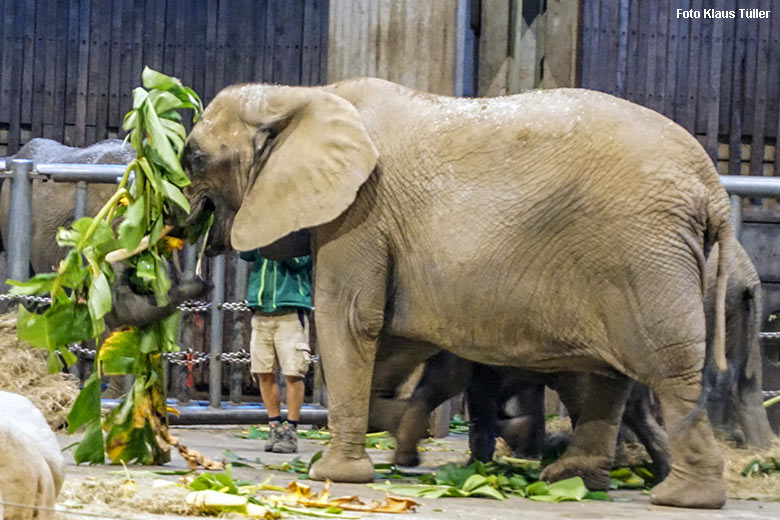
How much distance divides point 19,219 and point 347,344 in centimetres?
264

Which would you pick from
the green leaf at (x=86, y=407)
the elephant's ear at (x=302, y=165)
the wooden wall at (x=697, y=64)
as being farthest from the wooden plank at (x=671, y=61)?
the green leaf at (x=86, y=407)

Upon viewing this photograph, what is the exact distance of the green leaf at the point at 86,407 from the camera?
6410 mm

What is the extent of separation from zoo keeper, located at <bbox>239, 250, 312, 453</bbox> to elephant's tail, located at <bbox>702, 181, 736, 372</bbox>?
2502mm

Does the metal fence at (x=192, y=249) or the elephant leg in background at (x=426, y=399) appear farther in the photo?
the metal fence at (x=192, y=249)

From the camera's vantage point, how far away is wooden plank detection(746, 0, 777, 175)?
40.5 feet

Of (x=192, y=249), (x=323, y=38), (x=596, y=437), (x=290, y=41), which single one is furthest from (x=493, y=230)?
(x=290, y=41)

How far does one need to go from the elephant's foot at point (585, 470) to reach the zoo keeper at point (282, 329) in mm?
1845

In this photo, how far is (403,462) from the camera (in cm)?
689

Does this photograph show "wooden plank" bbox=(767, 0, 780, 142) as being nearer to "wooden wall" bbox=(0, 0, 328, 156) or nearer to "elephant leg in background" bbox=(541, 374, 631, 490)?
"wooden wall" bbox=(0, 0, 328, 156)

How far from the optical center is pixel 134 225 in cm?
633

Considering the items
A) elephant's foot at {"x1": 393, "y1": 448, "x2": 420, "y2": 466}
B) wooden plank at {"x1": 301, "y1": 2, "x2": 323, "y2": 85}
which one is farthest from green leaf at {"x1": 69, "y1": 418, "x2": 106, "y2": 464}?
wooden plank at {"x1": 301, "y1": 2, "x2": 323, "y2": 85}

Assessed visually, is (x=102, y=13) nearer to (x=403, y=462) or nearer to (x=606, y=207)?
(x=403, y=462)

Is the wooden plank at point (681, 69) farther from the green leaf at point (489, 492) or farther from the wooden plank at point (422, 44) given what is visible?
the green leaf at point (489, 492)

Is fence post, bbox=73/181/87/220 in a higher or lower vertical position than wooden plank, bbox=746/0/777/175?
lower
